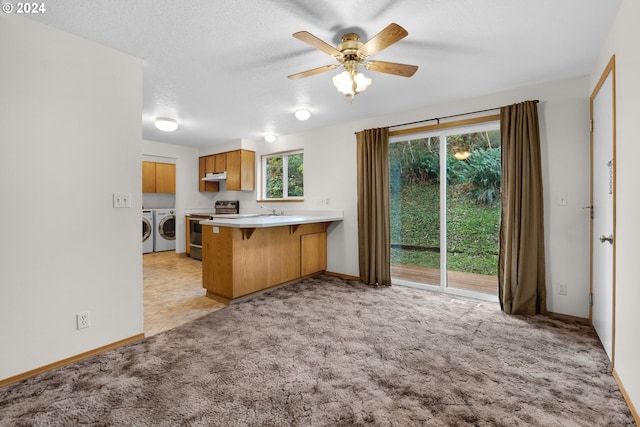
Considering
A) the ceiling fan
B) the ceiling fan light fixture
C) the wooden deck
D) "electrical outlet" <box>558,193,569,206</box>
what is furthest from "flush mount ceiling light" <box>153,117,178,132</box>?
"electrical outlet" <box>558,193,569,206</box>

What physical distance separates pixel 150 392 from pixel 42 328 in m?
0.90

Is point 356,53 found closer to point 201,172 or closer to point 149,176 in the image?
point 201,172

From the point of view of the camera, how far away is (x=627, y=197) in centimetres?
166

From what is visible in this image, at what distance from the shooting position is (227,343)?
232 cm

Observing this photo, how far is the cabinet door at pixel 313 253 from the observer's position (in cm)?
420

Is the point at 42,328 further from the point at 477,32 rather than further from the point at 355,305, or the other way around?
the point at 477,32

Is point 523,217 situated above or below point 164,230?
above

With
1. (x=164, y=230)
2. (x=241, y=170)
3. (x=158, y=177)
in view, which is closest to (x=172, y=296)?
(x=241, y=170)

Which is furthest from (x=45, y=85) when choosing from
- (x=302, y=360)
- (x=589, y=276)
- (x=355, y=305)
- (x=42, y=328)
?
(x=589, y=276)

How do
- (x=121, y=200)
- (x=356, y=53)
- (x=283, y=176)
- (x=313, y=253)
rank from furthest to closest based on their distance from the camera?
(x=283, y=176) < (x=313, y=253) < (x=121, y=200) < (x=356, y=53)

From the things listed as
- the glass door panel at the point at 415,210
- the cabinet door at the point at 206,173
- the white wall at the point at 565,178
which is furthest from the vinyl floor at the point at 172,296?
the white wall at the point at 565,178

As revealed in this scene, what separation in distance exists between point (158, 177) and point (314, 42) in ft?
20.0

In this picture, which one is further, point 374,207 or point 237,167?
point 237,167

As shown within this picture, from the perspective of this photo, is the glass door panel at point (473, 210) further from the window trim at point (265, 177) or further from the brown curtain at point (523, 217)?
the window trim at point (265, 177)
